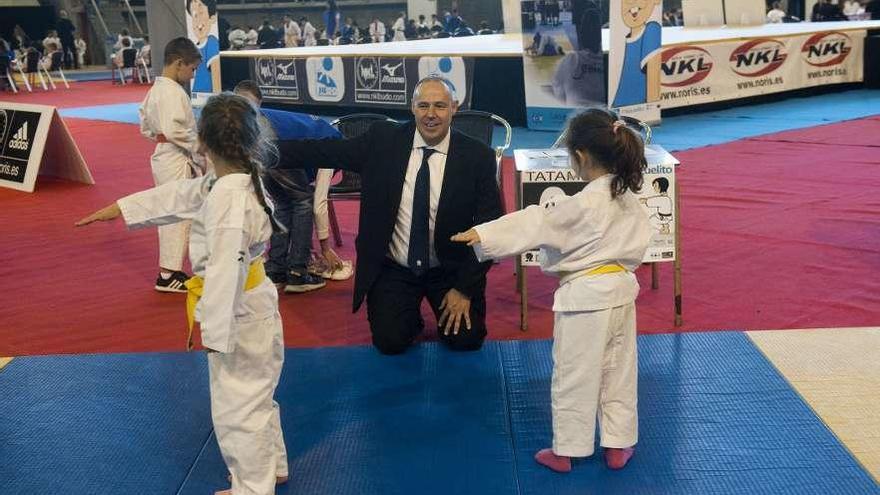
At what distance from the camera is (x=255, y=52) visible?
16.5 metres

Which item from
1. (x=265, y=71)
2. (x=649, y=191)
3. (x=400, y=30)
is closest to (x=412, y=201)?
(x=649, y=191)

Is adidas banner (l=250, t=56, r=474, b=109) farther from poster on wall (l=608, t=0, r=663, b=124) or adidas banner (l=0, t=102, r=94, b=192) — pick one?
adidas banner (l=0, t=102, r=94, b=192)

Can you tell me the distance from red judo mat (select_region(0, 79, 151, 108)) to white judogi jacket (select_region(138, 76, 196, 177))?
13.8 metres

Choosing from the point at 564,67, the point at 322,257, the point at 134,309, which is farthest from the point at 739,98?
the point at 134,309

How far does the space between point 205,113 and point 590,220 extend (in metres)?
1.32

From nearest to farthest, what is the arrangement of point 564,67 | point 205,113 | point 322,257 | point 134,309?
point 205,113, point 134,309, point 322,257, point 564,67

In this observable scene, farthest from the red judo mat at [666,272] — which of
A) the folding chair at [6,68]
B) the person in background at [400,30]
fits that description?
the person in background at [400,30]

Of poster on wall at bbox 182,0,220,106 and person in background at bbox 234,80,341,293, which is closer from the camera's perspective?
person in background at bbox 234,80,341,293

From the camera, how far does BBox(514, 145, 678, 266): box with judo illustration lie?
476cm

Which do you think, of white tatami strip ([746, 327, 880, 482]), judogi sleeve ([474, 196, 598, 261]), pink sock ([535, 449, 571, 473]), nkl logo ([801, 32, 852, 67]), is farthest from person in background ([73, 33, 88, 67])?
pink sock ([535, 449, 571, 473])

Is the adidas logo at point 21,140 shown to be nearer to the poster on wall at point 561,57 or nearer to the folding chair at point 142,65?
the poster on wall at point 561,57

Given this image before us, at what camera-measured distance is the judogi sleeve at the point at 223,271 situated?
9.59ft

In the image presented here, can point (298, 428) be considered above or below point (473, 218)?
A: below

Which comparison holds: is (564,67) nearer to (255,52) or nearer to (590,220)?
(255,52)
